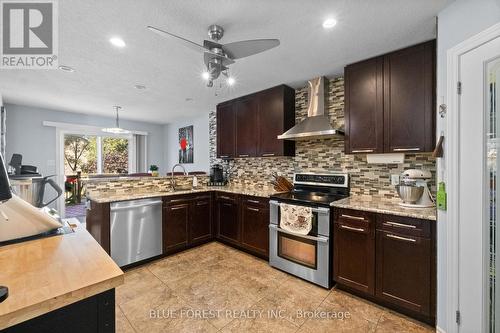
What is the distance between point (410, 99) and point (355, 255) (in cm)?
158

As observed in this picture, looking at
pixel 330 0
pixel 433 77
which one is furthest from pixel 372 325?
pixel 330 0

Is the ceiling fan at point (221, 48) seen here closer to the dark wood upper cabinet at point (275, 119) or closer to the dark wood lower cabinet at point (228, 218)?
the dark wood upper cabinet at point (275, 119)

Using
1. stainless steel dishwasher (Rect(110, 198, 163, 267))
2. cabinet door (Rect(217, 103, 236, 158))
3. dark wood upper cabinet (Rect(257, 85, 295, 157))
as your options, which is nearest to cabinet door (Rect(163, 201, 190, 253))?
stainless steel dishwasher (Rect(110, 198, 163, 267))

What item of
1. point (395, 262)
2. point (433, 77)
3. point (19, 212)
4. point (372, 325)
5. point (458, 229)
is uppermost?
point (433, 77)

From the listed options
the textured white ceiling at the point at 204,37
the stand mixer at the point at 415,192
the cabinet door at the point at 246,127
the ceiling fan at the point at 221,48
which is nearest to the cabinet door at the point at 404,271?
the stand mixer at the point at 415,192

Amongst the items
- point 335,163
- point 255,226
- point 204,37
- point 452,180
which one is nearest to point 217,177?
point 255,226

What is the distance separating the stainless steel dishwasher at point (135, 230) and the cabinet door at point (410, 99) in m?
2.87

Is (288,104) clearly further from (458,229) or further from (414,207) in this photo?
(458,229)

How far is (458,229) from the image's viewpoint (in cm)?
151

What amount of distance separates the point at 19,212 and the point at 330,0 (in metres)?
2.25

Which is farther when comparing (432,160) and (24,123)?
(24,123)

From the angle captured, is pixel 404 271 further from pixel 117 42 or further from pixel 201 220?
pixel 117 42

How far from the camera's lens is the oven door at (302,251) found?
2234 mm

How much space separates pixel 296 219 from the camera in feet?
7.93
